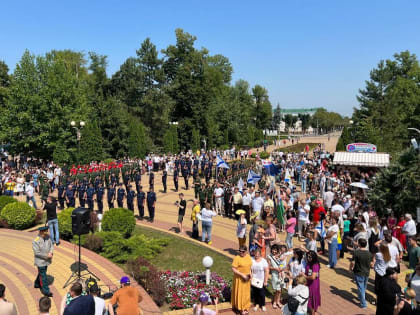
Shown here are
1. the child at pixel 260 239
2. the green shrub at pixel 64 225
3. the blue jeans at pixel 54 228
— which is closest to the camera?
the child at pixel 260 239

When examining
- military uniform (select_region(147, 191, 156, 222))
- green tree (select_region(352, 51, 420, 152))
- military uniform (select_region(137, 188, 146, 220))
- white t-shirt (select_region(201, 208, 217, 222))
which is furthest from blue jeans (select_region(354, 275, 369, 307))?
green tree (select_region(352, 51, 420, 152))

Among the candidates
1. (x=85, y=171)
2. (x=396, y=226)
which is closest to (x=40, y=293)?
(x=396, y=226)

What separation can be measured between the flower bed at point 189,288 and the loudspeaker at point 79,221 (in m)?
2.46

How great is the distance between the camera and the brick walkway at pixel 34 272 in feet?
26.0

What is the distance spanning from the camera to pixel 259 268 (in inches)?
302

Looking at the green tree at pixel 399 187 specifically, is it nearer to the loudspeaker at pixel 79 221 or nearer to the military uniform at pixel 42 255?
the loudspeaker at pixel 79 221

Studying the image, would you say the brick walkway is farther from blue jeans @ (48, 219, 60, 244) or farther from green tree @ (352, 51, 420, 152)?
green tree @ (352, 51, 420, 152)

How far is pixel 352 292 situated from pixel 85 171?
19.4 meters

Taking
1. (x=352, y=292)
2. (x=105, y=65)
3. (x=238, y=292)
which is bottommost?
(x=352, y=292)

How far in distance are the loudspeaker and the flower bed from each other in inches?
96.9

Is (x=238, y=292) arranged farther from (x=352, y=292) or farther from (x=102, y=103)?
(x=102, y=103)

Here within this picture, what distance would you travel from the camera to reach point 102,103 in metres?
39.8

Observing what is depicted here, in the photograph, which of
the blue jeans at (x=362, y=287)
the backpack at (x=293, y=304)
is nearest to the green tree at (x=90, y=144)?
the blue jeans at (x=362, y=287)

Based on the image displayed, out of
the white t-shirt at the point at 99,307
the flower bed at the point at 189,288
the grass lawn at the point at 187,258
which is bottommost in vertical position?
the grass lawn at the point at 187,258
